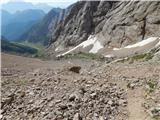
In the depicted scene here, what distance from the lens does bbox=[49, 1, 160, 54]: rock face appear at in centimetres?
12181

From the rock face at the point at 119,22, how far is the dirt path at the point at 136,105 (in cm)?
9476

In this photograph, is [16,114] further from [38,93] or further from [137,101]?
[137,101]

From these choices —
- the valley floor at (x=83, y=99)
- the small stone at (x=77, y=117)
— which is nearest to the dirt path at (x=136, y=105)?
the valley floor at (x=83, y=99)

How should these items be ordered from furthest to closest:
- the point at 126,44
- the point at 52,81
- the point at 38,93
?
the point at 126,44, the point at 52,81, the point at 38,93

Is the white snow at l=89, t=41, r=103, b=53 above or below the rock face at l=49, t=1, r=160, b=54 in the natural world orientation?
below

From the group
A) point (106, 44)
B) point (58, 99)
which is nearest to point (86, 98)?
point (58, 99)

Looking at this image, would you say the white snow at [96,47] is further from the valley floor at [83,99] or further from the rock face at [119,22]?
the valley floor at [83,99]

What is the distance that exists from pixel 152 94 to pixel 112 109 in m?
4.08

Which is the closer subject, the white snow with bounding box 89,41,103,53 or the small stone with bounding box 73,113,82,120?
the small stone with bounding box 73,113,82,120

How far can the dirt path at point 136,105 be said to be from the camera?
1964 centimetres

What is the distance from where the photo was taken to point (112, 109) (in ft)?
66.1

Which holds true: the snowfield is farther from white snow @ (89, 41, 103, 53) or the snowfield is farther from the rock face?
the rock face

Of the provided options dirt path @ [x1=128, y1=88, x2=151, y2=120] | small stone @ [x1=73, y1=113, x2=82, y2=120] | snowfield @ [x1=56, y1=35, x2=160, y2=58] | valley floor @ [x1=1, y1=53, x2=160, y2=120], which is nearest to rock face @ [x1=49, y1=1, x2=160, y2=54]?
snowfield @ [x1=56, y1=35, x2=160, y2=58]

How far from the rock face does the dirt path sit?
311ft
